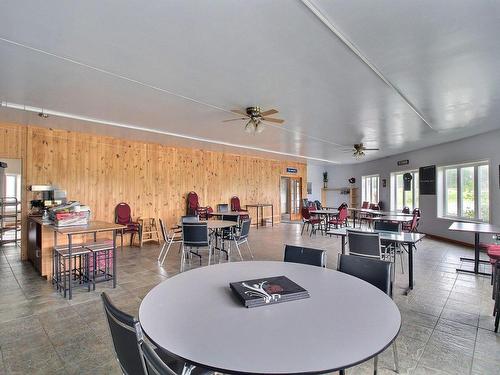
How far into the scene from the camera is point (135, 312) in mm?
3037

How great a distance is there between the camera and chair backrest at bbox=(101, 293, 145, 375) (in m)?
0.95

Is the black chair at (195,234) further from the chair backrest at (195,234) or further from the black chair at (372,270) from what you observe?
the black chair at (372,270)

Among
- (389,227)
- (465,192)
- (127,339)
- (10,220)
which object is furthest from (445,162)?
(10,220)

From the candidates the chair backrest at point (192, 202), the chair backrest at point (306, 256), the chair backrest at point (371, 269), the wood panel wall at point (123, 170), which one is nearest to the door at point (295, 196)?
the wood panel wall at point (123, 170)

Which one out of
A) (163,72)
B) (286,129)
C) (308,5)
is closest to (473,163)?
(286,129)

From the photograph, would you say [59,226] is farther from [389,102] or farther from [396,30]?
[389,102]

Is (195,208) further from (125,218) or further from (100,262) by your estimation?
(100,262)

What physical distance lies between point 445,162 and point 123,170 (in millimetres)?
8506

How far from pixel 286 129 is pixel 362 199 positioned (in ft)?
26.7

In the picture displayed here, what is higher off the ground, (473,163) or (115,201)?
(473,163)

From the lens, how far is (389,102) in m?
4.11

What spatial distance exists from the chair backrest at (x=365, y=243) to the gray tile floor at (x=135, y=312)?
64 centimetres

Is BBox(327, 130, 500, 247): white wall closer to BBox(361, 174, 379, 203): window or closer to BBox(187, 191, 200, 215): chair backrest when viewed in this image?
BBox(361, 174, 379, 203): window

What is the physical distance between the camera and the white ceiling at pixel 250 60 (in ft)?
6.87
